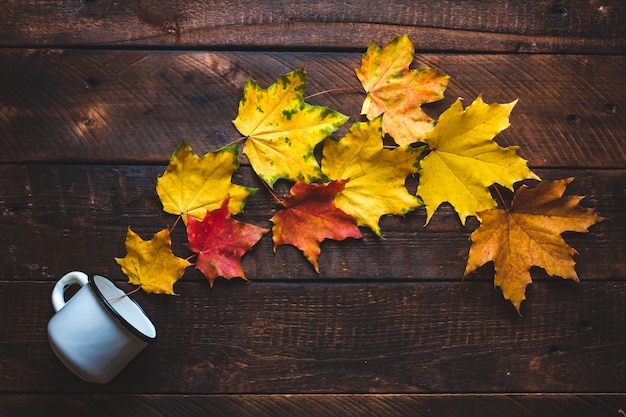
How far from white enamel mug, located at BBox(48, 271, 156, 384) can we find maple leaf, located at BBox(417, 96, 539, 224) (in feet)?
1.70

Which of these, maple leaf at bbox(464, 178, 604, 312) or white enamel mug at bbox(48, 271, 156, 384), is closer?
white enamel mug at bbox(48, 271, 156, 384)

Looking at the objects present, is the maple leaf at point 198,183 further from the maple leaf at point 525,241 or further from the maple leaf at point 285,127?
the maple leaf at point 525,241

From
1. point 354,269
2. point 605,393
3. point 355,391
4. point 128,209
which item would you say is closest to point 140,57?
point 128,209

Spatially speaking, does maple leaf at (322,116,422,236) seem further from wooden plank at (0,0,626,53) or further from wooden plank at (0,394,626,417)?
wooden plank at (0,394,626,417)

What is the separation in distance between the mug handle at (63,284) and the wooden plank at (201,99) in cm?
19

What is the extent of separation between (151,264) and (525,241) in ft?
1.97

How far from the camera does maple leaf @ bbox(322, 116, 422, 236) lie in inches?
40.4

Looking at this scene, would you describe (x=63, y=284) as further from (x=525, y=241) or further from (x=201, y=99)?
(x=525, y=241)

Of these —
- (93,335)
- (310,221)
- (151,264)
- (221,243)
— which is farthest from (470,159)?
(93,335)

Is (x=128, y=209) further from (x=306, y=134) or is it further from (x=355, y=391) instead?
(x=355, y=391)

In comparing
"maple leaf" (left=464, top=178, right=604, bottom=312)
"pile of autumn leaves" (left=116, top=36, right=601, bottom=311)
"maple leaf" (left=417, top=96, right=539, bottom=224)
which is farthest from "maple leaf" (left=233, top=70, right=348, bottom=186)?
"maple leaf" (left=464, top=178, right=604, bottom=312)

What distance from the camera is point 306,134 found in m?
1.02

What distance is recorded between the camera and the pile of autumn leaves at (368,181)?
1023 mm

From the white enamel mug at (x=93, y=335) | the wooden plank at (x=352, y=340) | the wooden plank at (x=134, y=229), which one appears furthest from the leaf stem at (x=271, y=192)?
the white enamel mug at (x=93, y=335)
